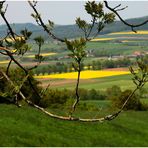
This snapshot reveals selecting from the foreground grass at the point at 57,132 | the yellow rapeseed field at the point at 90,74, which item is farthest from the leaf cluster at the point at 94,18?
the yellow rapeseed field at the point at 90,74

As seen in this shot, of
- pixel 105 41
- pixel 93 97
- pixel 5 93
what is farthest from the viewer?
pixel 105 41

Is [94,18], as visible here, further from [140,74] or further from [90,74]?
[90,74]

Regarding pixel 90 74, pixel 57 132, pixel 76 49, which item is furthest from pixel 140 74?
pixel 90 74

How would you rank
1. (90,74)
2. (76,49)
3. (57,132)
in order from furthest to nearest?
(90,74) → (57,132) → (76,49)

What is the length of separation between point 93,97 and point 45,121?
2577 inches

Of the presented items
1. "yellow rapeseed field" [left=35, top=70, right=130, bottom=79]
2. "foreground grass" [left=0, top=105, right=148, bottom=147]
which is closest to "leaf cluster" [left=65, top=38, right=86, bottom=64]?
"foreground grass" [left=0, top=105, right=148, bottom=147]

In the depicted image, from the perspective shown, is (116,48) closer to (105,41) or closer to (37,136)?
(105,41)

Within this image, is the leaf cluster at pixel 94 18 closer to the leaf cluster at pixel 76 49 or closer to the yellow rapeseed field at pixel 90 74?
the leaf cluster at pixel 76 49

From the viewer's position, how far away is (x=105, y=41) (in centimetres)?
19975

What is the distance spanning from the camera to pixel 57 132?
3112 cm

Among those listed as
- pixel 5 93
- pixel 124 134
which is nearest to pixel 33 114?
pixel 124 134

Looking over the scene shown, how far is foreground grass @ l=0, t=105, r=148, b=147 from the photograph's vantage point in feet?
88.7

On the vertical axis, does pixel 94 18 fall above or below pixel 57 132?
above

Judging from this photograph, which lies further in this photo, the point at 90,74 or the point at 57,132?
the point at 90,74
